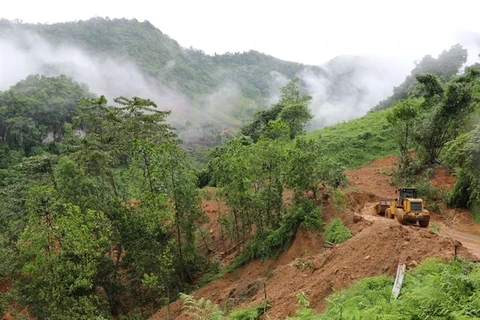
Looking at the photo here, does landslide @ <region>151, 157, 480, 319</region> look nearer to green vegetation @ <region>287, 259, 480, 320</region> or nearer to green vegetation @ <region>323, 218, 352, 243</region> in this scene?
green vegetation @ <region>323, 218, 352, 243</region>

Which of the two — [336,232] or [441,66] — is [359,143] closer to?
[336,232]

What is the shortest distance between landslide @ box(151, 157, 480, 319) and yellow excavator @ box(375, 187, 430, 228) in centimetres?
144

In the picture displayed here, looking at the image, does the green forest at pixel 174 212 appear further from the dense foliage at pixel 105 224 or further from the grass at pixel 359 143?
the grass at pixel 359 143

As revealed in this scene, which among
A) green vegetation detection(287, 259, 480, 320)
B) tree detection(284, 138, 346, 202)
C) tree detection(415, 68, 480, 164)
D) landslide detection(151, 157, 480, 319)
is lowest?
landslide detection(151, 157, 480, 319)

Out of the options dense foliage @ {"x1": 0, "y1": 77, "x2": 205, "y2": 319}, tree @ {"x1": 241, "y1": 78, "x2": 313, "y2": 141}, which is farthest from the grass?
dense foliage @ {"x1": 0, "y1": 77, "x2": 205, "y2": 319}

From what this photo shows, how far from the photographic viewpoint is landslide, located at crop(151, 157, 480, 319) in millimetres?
10008

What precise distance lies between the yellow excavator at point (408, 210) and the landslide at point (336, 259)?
144 centimetres

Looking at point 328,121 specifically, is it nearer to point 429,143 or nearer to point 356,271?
point 429,143

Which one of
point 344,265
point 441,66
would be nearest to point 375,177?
point 344,265

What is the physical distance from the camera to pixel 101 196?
16.0 metres

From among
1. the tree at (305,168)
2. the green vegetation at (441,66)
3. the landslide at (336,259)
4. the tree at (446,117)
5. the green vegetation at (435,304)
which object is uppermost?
the green vegetation at (441,66)

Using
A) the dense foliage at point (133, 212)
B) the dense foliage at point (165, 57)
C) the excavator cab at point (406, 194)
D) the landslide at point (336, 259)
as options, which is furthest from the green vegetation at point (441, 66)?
the dense foliage at point (165, 57)

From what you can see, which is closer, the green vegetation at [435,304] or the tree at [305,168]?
the green vegetation at [435,304]

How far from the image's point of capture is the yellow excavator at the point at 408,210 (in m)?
15.9
